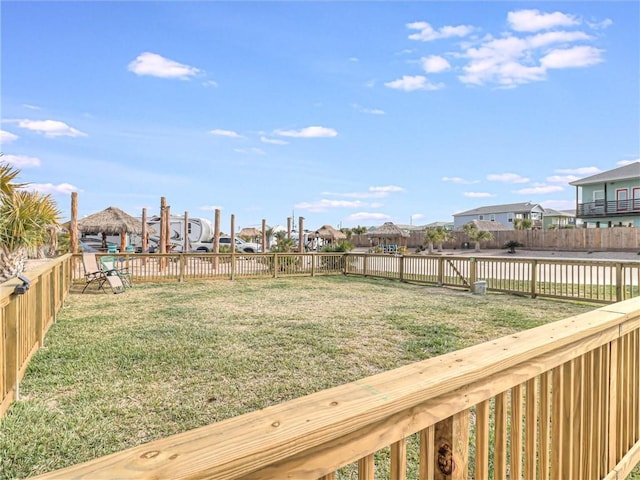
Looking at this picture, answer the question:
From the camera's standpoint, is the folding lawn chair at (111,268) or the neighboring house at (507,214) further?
the neighboring house at (507,214)

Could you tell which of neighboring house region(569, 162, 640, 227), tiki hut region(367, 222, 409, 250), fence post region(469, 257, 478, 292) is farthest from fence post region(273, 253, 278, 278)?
neighboring house region(569, 162, 640, 227)

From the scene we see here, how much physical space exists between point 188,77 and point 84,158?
7141mm

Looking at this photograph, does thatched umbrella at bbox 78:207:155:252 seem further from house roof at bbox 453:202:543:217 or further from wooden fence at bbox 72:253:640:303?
house roof at bbox 453:202:543:217

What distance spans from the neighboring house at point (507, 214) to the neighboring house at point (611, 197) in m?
12.5

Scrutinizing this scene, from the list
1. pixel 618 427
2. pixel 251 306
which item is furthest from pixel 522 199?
pixel 618 427

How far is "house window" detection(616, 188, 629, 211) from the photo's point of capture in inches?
1072

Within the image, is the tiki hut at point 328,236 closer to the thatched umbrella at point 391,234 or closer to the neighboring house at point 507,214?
the thatched umbrella at point 391,234

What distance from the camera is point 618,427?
1.86 metres

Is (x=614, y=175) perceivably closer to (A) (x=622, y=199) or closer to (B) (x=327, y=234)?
(A) (x=622, y=199)

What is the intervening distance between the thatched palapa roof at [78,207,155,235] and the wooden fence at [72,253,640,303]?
891 cm


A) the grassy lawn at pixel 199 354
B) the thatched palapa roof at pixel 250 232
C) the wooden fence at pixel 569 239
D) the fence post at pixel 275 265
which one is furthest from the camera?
the thatched palapa roof at pixel 250 232

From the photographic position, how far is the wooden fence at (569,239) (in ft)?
75.7

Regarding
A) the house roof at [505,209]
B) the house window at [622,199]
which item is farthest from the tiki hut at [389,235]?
the house roof at [505,209]

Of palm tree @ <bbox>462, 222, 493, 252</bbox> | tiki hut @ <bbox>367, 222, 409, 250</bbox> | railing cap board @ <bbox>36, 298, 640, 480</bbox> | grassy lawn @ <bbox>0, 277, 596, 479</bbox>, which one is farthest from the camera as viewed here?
tiki hut @ <bbox>367, 222, 409, 250</bbox>
